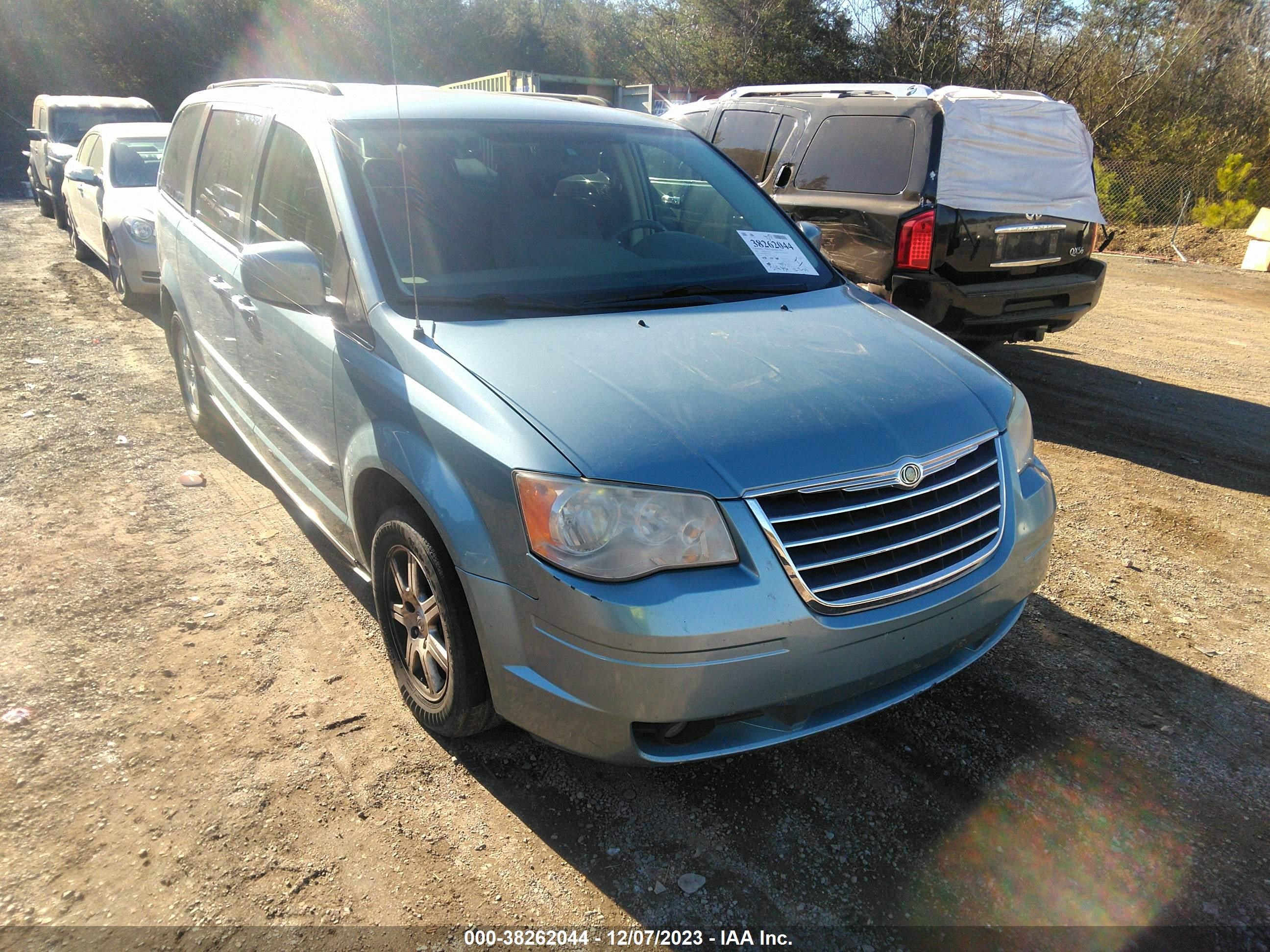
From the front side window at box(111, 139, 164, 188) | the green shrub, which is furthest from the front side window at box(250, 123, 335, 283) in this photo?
the green shrub

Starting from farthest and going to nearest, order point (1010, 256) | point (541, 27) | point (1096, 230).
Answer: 1. point (541, 27)
2. point (1096, 230)
3. point (1010, 256)

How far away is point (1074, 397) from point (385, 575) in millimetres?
5809

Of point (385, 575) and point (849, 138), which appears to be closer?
point (385, 575)

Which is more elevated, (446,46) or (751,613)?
(446,46)

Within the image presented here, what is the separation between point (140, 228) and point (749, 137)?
18.2 feet

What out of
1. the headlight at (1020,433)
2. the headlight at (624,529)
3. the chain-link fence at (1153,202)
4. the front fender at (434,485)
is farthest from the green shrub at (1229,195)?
the front fender at (434,485)

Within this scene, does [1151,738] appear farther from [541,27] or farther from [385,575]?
[541,27]

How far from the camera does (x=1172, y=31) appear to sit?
20.1 metres

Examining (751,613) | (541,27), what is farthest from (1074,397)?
(541,27)

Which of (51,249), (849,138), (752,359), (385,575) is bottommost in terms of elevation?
(51,249)

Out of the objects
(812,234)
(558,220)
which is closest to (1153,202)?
(812,234)

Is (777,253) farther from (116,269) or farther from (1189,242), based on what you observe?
(1189,242)

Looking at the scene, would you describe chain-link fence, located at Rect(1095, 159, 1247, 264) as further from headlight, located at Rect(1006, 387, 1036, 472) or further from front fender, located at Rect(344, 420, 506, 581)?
front fender, located at Rect(344, 420, 506, 581)

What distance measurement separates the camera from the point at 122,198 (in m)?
8.55
